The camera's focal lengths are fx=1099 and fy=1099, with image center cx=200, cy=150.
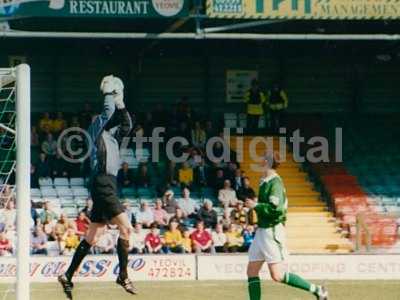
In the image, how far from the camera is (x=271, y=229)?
1062cm

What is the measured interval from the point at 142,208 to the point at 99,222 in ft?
30.4

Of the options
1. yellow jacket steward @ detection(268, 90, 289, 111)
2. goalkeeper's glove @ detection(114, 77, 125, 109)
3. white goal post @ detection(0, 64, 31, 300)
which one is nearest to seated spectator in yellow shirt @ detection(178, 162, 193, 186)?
yellow jacket steward @ detection(268, 90, 289, 111)

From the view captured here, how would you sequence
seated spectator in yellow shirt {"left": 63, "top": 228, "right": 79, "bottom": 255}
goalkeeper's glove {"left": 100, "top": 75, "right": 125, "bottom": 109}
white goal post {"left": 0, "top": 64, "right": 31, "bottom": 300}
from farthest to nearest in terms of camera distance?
seated spectator in yellow shirt {"left": 63, "top": 228, "right": 79, "bottom": 255} → goalkeeper's glove {"left": 100, "top": 75, "right": 125, "bottom": 109} → white goal post {"left": 0, "top": 64, "right": 31, "bottom": 300}

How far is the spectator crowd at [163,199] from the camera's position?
61.3ft

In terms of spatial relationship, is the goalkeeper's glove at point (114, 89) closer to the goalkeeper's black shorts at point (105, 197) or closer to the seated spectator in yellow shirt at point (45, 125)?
the goalkeeper's black shorts at point (105, 197)

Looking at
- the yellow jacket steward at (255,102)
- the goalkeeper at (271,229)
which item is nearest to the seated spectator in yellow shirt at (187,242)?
the yellow jacket steward at (255,102)

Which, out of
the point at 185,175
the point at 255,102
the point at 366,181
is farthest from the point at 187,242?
the point at 366,181

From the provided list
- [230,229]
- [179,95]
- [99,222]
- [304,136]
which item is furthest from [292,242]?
[99,222]

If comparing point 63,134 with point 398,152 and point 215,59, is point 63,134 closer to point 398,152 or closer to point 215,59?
point 215,59

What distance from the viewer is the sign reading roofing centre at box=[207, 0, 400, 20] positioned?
18766mm

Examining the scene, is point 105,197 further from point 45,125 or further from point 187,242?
point 45,125

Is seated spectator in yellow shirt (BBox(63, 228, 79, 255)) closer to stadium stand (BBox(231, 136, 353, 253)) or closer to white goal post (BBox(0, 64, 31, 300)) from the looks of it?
stadium stand (BBox(231, 136, 353, 253))

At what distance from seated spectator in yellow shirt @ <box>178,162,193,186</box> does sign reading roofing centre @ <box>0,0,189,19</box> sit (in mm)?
3882

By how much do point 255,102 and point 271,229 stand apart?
13.5m
